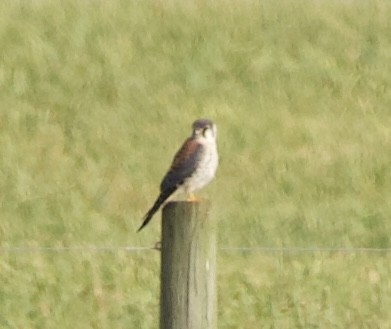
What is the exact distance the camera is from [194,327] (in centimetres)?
441

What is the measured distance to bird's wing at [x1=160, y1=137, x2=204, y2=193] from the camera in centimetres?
665

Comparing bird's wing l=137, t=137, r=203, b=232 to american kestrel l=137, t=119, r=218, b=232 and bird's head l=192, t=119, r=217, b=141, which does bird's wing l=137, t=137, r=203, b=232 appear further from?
bird's head l=192, t=119, r=217, b=141

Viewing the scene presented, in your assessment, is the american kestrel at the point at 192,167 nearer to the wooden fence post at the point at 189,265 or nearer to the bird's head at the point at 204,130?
the bird's head at the point at 204,130

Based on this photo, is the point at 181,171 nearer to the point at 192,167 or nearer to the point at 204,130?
the point at 192,167

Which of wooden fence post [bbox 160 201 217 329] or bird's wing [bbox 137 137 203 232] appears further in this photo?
bird's wing [bbox 137 137 203 232]

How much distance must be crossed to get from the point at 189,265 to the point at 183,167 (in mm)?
2297

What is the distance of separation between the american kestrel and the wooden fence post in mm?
2143

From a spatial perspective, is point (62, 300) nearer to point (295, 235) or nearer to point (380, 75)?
point (295, 235)

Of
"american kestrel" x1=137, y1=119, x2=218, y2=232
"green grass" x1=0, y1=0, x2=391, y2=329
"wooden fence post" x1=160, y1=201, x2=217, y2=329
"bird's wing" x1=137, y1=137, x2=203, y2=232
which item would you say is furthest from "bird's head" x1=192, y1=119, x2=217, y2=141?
"wooden fence post" x1=160, y1=201, x2=217, y2=329

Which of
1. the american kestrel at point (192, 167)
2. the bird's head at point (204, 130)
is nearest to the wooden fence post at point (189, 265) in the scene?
the american kestrel at point (192, 167)

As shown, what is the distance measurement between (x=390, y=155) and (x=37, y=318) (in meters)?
5.16

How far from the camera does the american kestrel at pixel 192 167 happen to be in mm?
6656

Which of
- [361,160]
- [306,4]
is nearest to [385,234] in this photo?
[361,160]

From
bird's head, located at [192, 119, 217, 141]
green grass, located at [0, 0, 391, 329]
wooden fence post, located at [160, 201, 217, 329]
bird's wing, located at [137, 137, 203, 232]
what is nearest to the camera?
wooden fence post, located at [160, 201, 217, 329]
